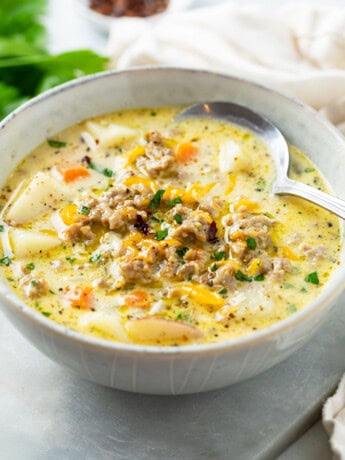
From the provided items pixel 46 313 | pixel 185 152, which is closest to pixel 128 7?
pixel 185 152

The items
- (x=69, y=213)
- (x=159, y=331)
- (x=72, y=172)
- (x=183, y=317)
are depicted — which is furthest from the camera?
(x=72, y=172)

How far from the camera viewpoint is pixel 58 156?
13.0ft

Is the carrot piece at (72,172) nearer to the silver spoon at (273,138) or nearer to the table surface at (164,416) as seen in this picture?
the silver spoon at (273,138)

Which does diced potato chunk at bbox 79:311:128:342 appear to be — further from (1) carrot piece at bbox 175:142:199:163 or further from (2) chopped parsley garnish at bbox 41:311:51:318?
(1) carrot piece at bbox 175:142:199:163

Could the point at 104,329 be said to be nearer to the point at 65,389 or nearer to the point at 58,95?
the point at 65,389

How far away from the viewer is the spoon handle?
11.0 ft

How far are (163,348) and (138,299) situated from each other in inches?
19.1

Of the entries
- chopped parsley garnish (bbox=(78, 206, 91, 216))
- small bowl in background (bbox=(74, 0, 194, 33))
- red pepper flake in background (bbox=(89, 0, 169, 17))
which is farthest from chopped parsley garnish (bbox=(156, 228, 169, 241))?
red pepper flake in background (bbox=(89, 0, 169, 17))

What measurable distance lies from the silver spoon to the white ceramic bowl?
7cm

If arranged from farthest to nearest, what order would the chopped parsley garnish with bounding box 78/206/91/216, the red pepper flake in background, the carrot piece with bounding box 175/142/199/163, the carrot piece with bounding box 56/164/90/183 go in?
the red pepper flake in background → the carrot piece with bounding box 175/142/199/163 → the carrot piece with bounding box 56/164/90/183 → the chopped parsley garnish with bounding box 78/206/91/216

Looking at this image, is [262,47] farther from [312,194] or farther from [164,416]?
[164,416]

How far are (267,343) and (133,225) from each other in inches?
39.4

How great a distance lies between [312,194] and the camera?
349 centimetres

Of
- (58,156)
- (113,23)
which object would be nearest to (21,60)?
(113,23)
